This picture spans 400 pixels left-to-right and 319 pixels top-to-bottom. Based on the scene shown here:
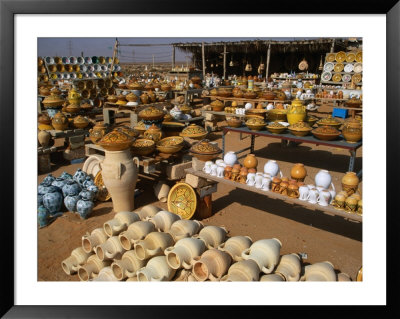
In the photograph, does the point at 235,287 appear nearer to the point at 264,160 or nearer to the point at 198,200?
the point at 198,200

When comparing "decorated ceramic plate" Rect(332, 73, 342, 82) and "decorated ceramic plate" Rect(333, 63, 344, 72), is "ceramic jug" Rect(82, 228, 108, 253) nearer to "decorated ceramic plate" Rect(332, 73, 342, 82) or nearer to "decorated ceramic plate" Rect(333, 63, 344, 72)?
"decorated ceramic plate" Rect(332, 73, 342, 82)

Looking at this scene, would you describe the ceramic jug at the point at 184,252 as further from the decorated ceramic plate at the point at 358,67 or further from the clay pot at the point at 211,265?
the decorated ceramic plate at the point at 358,67

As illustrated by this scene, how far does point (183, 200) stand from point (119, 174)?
0.92 metres

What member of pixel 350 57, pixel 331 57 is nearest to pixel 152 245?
pixel 350 57

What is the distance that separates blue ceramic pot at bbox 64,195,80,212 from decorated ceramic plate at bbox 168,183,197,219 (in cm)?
132

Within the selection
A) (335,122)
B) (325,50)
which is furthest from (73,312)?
(325,50)

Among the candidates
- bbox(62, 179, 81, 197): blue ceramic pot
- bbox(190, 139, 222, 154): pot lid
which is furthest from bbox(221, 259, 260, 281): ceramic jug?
bbox(62, 179, 81, 197): blue ceramic pot

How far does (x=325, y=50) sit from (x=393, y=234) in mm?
18632

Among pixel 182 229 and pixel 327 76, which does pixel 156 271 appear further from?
pixel 327 76

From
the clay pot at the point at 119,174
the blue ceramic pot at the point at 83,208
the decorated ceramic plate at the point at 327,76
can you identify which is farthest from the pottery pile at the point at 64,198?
the decorated ceramic plate at the point at 327,76

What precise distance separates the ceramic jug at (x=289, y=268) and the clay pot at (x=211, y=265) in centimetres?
43

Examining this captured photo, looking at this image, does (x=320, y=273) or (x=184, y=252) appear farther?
(x=184, y=252)

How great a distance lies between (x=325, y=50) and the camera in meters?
18.0

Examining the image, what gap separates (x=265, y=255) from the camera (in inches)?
105
